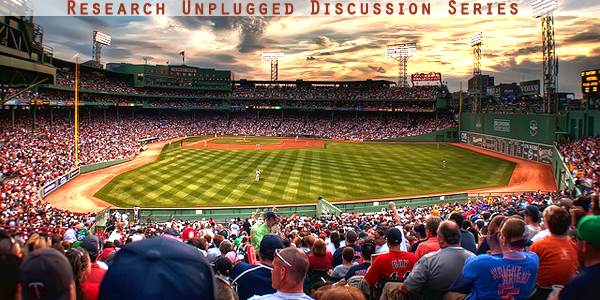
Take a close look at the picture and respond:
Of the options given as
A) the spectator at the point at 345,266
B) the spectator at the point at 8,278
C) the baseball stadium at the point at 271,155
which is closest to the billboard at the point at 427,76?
the baseball stadium at the point at 271,155

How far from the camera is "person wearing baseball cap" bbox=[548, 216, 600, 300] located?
3004 millimetres

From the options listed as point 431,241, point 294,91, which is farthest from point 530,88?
point 431,241

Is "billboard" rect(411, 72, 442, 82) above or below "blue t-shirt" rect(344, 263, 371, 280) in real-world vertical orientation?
above

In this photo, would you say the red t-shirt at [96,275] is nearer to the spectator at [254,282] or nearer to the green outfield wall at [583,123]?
the spectator at [254,282]

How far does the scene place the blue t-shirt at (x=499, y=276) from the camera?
4.21 metres

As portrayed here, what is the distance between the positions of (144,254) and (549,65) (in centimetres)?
5463

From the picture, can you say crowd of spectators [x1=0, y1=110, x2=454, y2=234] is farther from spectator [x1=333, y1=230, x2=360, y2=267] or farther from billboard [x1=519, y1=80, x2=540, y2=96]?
spectator [x1=333, y1=230, x2=360, y2=267]

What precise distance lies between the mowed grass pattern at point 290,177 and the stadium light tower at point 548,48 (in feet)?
31.2

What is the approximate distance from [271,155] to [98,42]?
4470cm

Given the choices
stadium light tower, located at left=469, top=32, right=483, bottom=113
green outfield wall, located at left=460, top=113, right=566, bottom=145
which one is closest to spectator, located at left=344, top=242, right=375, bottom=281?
green outfield wall, located at left=460, top=113, right=566, bottom=145

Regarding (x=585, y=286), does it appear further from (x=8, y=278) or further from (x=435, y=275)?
(x=8, y=278)

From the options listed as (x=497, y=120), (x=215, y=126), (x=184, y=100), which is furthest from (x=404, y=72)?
(x=184, y=100)

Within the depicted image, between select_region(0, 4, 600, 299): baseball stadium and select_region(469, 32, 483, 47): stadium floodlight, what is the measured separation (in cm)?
31

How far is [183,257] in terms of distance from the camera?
6.40 ft
